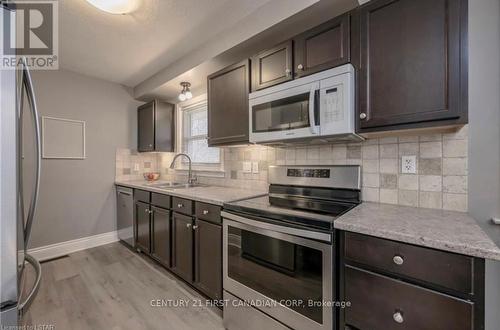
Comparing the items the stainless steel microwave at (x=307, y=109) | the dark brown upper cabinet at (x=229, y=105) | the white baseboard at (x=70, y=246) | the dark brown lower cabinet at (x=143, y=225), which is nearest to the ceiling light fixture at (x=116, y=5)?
the dark brown upper cabinet at (x=229, y=105)

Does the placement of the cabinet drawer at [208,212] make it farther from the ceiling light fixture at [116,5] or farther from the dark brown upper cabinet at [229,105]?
the ceiling light fixture at [116,5]

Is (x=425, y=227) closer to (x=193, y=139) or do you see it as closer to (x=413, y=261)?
(x=413, y=261)

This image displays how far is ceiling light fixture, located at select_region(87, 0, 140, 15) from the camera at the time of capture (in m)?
1.58

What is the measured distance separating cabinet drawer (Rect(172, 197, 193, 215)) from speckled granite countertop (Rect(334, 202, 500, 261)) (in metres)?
1.31

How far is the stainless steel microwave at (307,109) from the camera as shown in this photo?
129 centimetres

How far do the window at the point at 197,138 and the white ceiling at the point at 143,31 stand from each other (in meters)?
0.72

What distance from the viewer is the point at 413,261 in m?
0.89

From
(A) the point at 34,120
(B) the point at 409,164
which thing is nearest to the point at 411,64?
(B) the point at 409,164

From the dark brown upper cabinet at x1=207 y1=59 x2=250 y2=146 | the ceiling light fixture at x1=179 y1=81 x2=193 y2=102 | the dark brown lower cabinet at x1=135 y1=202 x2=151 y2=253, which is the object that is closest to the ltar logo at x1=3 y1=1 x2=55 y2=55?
the ceiling light fixture at x1=179 y1=81 x2=193 y2=102

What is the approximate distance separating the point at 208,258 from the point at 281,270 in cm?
74

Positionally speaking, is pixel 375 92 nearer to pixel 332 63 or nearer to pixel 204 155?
pixel 332 63

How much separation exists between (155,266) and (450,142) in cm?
289

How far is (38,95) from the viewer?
2664 mm

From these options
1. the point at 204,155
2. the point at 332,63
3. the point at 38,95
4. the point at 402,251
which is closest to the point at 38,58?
the point at 38,95
